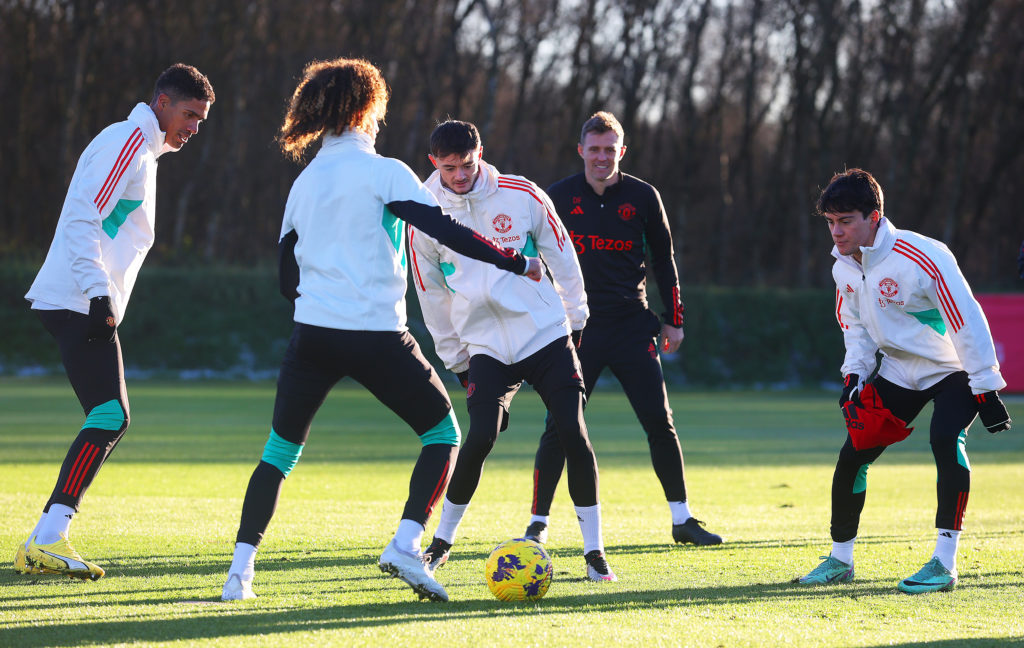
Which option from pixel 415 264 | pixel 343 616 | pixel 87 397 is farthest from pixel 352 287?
pixel 87 397

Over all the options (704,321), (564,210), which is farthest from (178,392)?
(564,210)

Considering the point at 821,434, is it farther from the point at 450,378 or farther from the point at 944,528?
the point at 450,378

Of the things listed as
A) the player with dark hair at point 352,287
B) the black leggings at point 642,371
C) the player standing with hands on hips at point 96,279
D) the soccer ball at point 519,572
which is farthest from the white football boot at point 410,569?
the black leggings at point 642,371

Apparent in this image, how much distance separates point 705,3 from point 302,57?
12.8 metres

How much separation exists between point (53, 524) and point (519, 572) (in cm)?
212

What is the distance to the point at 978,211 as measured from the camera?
38281 mm

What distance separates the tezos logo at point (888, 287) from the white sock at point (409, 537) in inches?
94.7

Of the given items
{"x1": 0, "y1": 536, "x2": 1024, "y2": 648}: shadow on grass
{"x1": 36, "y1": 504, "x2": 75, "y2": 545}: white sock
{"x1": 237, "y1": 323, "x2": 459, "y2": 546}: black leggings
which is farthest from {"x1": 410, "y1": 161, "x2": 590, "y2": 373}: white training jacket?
{"x1": 36, "y1": 504, "x2": 75, "y2": 545}: white sock

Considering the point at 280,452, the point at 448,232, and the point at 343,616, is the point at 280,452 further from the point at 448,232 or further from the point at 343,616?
the point at 448,232

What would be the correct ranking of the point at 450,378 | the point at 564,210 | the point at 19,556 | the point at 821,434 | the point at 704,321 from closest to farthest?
the point at 19,556 < the point at 564,210 < the point at 821,434 < the point at 450,378 < the point at 704,321

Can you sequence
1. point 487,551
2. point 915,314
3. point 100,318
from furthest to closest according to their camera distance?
point 487,551 → point 915,314 → point 100,318

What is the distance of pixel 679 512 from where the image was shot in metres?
6.82

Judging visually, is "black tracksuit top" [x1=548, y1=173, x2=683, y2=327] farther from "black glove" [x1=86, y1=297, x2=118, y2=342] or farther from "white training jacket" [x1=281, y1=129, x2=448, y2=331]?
"black glove" [x1=86, y1=297, x2=118, y2=342]

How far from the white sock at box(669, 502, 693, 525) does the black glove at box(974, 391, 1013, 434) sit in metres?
1.98
